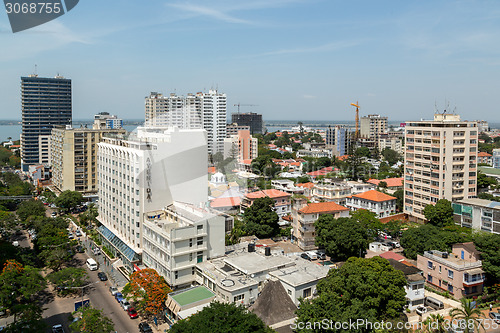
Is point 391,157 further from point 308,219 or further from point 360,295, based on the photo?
point 360,295

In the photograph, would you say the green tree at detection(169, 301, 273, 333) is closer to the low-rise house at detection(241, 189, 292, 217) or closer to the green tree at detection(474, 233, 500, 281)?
the green tree at detection(474, 233, 500, 281)

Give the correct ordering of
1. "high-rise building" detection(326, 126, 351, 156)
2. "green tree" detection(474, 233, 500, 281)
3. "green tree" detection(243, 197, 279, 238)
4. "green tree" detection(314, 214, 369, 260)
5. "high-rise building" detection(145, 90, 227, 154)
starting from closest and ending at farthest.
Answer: "green tree" detection(474, 233, 500, 281) → "green tree" detection(314, 214, 369, 260) → "green tree" detection(243, 197, 279, 238) → "high-rise building" detection(145, 90, 227, 154) → "high-rise building" detection(326, 126, 351, 156)

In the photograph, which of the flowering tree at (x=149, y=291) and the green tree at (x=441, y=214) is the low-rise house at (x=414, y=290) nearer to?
the flowering tree at (x=149, y=291)

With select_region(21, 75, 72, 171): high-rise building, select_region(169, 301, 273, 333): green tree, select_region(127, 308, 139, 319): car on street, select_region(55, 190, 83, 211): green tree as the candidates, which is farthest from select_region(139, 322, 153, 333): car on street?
select_region(21, 75, 72, 171): high-rise building

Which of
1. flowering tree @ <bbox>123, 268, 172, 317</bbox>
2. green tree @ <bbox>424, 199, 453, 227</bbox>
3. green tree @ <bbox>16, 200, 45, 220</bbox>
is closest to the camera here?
flowering tree @ <bbox>123, 268, 172, 317</bbox>

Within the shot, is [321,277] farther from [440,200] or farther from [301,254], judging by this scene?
[440,200]

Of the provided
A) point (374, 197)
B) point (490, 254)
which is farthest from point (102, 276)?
point (374, 197)

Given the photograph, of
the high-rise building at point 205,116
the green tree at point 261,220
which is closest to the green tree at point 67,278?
the green tree at point 261,220

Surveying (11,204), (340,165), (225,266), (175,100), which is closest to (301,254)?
(225,266)
